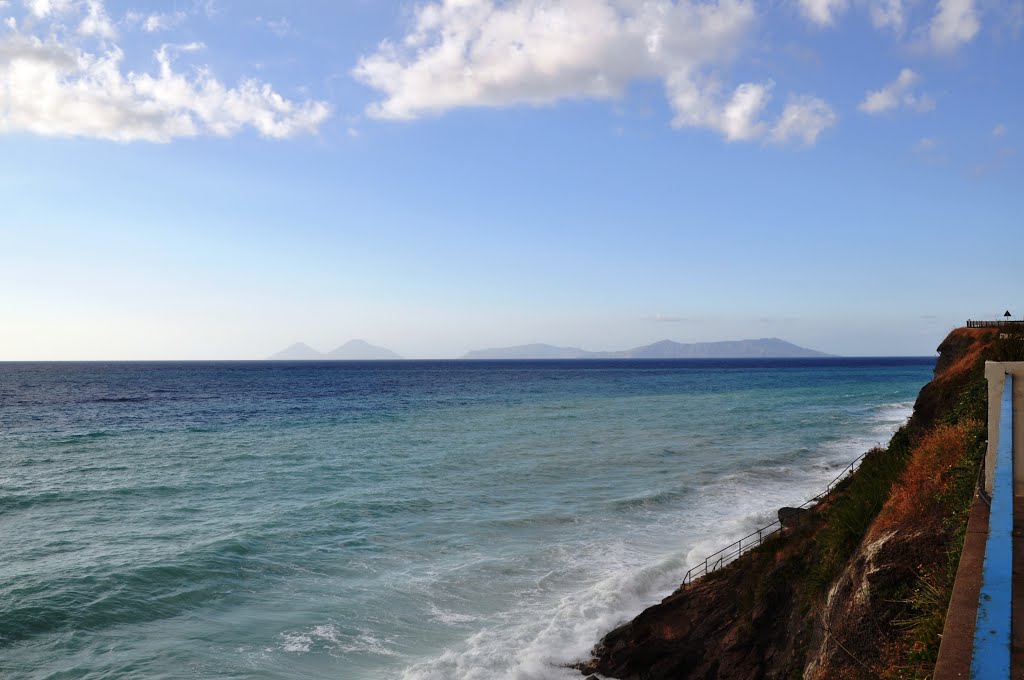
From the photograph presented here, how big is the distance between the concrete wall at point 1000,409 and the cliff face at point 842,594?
0.89 meters

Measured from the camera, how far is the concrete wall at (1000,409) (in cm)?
803

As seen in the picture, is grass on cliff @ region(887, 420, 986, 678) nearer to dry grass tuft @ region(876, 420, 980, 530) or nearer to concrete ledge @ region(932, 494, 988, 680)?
dry grass tuft @ region(876, 420, 980, 530)

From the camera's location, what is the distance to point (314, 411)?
233 ft

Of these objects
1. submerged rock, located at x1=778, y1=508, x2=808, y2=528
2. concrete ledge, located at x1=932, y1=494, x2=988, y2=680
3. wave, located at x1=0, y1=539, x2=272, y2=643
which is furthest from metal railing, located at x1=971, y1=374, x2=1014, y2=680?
wave, located at x1=0, y1=539, x2=272, y2=643

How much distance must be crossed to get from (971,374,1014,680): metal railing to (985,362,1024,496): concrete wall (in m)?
1.87

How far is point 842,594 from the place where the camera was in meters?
10.2

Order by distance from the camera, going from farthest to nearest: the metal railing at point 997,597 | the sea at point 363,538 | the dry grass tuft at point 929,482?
the sea at point 363,538 → the dry grass tuft at point 929,482 → the metal railing at point 997,597

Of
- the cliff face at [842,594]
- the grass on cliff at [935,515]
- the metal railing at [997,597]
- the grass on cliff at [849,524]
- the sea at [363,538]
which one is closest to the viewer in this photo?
the metal railing at [997,597]

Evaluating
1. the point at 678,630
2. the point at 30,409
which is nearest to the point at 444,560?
the point at 678,630

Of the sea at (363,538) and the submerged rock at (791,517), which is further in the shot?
the submerged rock at (791,517)

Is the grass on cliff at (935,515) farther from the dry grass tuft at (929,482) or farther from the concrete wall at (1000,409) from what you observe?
the concrete wall at (1000,409)

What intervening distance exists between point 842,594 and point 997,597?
655 cm

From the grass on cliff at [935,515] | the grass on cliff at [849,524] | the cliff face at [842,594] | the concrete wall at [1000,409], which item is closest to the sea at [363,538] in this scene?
the cliff face at [842,594]

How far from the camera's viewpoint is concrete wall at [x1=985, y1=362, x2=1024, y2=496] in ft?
26.3
